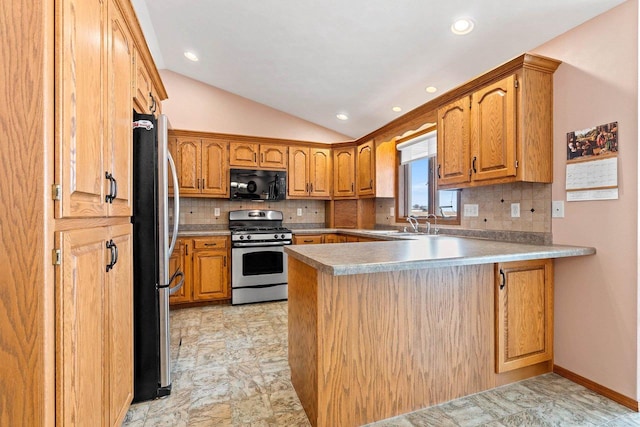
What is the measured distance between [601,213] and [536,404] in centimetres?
123

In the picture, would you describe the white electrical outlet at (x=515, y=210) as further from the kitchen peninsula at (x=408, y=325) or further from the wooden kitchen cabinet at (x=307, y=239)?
the wooden kitchen cabinet at (x=307, y=239)

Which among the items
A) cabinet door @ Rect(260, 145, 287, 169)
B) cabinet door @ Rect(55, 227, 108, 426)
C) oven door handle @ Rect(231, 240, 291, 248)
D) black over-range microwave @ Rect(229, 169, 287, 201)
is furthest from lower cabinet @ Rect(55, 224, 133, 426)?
cabinet door @ Rect(260, 145, 287, 169)

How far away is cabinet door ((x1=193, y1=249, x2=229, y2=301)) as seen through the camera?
3848 mm

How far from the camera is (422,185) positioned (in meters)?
3.94

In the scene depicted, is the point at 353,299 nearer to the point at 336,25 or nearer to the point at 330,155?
the point at 336,25

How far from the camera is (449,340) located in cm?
187

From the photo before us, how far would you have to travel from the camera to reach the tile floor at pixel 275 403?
1.70 metres

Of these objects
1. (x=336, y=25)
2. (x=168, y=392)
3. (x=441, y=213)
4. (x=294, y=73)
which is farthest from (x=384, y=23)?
(x=168, y=392)

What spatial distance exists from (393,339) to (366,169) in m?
3.01

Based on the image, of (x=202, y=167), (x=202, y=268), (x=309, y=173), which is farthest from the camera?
(x=309, y=173)

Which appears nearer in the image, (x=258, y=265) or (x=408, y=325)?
(x=408, y=325)

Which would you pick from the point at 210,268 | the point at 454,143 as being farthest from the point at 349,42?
the point at 210,268

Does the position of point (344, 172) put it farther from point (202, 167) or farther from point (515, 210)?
point (515, 210)

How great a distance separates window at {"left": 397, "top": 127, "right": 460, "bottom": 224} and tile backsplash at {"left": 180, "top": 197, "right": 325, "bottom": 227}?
142 cm
